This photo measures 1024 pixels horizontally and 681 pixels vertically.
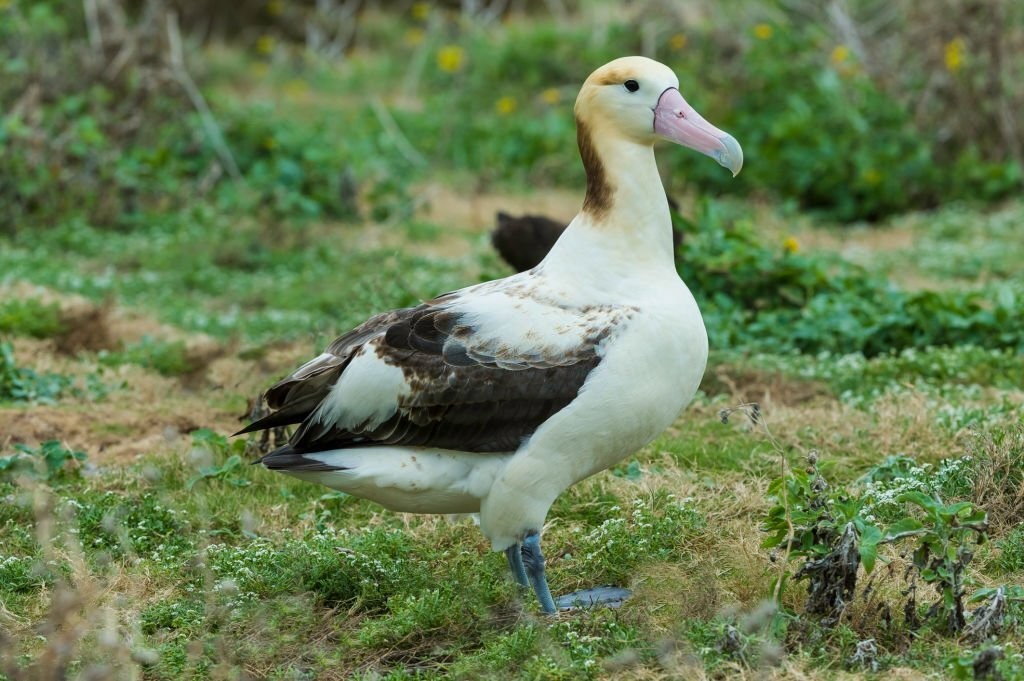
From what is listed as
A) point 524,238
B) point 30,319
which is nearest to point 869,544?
point 524,238

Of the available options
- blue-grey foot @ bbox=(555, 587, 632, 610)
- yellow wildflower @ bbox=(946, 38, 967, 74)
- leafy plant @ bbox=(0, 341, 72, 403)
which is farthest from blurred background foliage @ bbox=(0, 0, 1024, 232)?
blue-grey foot @ bbox=(555, 587, 632, 610)

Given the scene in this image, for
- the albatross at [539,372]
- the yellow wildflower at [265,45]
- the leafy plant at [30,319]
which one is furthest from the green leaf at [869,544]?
the yellow wildflower at [265,45]

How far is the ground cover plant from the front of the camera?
3797 millimetres

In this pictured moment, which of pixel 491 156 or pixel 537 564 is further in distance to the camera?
pixel 491 156

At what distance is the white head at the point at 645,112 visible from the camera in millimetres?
4234

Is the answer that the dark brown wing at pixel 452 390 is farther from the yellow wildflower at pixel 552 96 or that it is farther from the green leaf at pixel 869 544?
the yellow wildflower at pixel 552 96

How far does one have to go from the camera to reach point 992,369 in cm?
638

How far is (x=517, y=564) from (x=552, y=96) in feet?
31.1

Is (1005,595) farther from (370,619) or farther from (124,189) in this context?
(124,189)

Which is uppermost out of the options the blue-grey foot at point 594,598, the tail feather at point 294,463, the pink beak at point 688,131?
the pink beak at point 688,131

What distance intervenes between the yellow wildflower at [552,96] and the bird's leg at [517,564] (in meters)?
9.41

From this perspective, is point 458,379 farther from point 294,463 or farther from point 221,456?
point 221,456

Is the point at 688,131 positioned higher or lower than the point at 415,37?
higher

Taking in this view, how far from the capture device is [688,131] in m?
4.22
